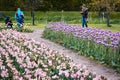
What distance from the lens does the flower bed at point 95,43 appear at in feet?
39.8

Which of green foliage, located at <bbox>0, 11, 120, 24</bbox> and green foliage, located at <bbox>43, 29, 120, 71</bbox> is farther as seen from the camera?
green foliage, located at <bbox>0, 11, 120, 24</bbox>

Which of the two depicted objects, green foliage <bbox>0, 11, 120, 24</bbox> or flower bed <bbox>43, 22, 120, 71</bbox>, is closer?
flower bed <bbox>43, 22, 120, 71</bbox>

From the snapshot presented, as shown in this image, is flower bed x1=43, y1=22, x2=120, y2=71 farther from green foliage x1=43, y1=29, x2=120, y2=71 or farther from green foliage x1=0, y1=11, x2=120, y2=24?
green foliage x1=0, y1=11, x2=120, y2=24

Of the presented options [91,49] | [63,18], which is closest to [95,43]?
[91,49]

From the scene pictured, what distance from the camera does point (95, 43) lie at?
44.3 feet

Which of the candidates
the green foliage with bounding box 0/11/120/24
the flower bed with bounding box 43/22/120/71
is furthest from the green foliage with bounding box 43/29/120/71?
the green foliage with bounding box 0/11/120/24

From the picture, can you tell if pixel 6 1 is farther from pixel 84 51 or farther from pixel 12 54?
pixel 12 54

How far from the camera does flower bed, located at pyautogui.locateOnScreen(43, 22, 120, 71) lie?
12117 mm

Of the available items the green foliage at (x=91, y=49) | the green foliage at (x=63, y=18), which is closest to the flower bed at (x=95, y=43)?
the green foliage at (x=91, y=49)

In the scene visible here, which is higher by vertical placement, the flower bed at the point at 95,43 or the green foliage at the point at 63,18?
the flower bed at the point at 95,43

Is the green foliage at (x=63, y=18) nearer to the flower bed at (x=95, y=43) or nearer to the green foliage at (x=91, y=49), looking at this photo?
the green foliage at (x=91, y=49)

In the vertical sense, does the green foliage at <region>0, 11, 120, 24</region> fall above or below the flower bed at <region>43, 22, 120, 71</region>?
below

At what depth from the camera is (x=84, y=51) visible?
48.2 feet

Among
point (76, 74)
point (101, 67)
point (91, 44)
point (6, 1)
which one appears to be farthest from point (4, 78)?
point (6, 1)
